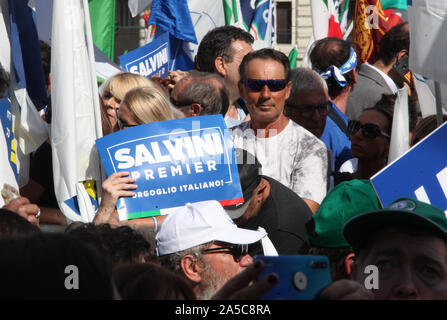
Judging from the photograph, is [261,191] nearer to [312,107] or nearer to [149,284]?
[312,107]

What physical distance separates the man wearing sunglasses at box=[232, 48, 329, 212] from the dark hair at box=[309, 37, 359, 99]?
1379 millimetres

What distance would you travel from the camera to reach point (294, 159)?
14.5 ft

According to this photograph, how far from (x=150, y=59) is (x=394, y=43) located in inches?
81.6

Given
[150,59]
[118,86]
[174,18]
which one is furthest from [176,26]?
[118,86]

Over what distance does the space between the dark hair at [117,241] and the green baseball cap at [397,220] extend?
2.87ft

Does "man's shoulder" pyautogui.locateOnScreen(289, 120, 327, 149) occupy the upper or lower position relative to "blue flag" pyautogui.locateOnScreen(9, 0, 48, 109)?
lower

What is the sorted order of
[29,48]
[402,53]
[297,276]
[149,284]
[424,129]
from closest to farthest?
[297,276] < [149,284] < [424,129] < [29,48] < [402,53]

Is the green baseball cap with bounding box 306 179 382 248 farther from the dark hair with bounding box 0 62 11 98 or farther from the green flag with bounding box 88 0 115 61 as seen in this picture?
the green flag with bounding box 88 0 115 61

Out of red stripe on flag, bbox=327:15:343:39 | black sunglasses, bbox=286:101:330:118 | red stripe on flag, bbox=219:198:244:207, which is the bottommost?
red stripe on flag, bbox=327:15:343:39

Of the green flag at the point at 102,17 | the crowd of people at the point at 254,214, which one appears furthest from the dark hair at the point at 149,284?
the green flag at the point at 102,17

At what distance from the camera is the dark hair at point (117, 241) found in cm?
300

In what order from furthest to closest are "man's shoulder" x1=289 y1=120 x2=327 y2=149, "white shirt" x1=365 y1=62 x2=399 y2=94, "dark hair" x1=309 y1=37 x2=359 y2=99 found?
"white shirt" x1=365 y1=62 x2=399 y2=94 < "dark hair" x1=309 y1=37 x2=359 y2=99 < "man's shoulder" x1=289 y1=120 x2=327 y2=149

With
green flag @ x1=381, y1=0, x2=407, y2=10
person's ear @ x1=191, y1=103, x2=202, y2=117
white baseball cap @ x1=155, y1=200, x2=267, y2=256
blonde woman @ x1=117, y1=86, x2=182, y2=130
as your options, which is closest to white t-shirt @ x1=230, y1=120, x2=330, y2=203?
person's ear @ x1=191, y1=103, x2=202, y2=117

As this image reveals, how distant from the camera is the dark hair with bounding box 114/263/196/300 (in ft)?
6.88
